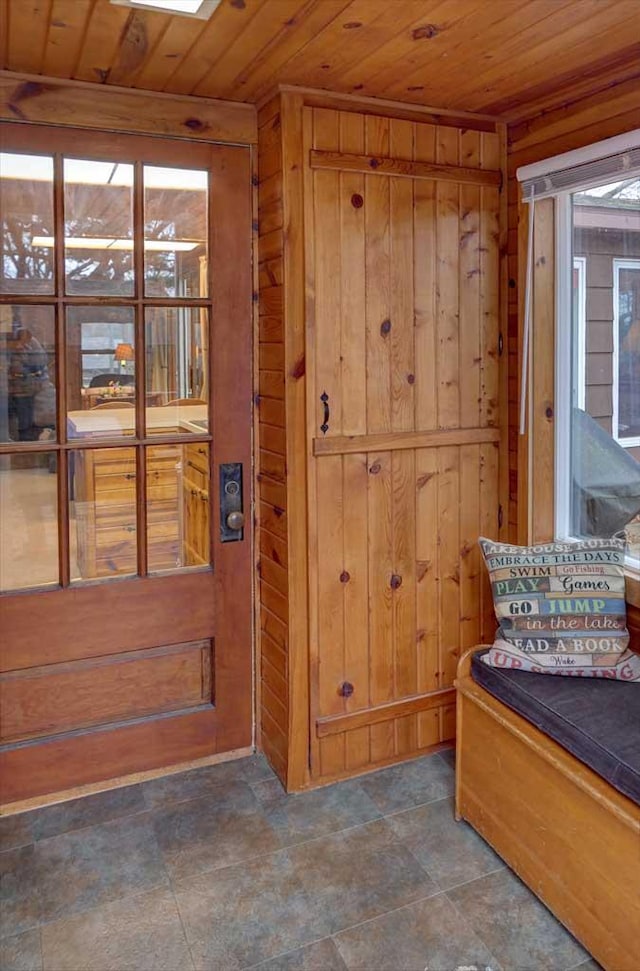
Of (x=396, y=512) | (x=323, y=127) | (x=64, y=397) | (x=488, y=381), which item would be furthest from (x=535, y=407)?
(x=64, y=397)

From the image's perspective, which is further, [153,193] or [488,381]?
[488,381]

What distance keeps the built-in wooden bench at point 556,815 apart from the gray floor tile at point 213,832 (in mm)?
648

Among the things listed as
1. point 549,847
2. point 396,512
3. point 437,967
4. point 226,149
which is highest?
point 226,149

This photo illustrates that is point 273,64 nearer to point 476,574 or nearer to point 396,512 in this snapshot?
point 396,512

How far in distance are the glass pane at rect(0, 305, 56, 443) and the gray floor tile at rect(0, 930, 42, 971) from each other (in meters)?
1.39

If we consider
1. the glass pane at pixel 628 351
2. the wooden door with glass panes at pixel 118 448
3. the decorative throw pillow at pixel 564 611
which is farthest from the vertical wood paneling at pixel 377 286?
the glass pane at pixel 628 351

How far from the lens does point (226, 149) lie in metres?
2.62

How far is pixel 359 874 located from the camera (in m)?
2.26

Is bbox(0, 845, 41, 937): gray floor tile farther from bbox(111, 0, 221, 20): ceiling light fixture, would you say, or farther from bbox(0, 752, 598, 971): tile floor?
bbox(111, 0, 221, 20): ceiling light fixture

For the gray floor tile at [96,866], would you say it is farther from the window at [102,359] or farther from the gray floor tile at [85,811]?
the window at [102,359]

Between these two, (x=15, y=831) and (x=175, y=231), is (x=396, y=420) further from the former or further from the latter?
(x=15, y=831)

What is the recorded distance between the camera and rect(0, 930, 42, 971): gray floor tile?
1932 millimetres

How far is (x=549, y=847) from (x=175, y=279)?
2.04 metres

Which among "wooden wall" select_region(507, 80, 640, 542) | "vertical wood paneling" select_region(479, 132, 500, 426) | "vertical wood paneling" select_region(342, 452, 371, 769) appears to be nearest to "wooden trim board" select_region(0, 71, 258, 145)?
"vertical wood paneling" select_region(479, 132, 500, 426)
